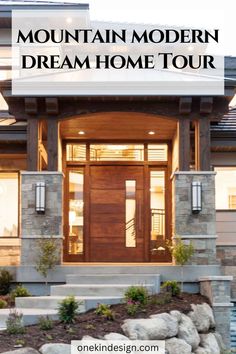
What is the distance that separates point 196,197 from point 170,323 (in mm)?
4040

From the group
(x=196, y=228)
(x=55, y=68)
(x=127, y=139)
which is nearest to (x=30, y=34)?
(x=55, y=68)

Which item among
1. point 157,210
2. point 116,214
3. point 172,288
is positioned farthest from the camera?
point 157,210

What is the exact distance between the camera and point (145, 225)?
16406 mm

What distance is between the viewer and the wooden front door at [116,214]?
16281mm

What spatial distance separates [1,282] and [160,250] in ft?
15.8

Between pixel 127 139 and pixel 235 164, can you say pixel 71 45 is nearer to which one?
pixel 127 139

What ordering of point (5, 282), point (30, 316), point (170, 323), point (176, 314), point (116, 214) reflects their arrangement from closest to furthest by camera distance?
point (30, 316)
point (170, 323)
point (176, 314)
point (5, 282)
point (116, 214)

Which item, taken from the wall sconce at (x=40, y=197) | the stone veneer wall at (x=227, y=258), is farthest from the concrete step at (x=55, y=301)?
the stone veneer wall at (x=227, y=258)

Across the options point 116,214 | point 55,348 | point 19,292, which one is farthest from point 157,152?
point 55,348

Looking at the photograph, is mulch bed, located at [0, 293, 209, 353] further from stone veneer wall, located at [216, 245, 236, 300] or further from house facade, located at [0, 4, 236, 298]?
stone veneer wall, located at [216, 245, 236, 300]

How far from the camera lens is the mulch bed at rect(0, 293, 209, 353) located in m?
8.68

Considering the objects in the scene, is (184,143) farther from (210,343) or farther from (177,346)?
(177,346)

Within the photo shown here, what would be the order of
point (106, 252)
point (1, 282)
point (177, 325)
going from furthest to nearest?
point (106, 252)
point (1, 282)
point (177, 325)

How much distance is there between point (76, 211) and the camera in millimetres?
16422
